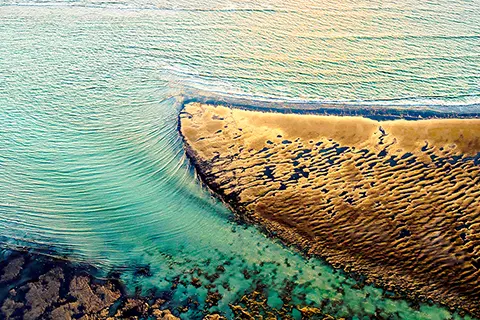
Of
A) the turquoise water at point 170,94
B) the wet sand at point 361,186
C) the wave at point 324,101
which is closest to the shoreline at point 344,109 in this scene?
the wave at point 324,101

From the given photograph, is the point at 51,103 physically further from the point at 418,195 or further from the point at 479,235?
the point at 479,235

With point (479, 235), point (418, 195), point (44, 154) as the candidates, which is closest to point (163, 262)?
point (44, 154)

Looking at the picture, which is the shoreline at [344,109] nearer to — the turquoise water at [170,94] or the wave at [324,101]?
the wave at [324,101]

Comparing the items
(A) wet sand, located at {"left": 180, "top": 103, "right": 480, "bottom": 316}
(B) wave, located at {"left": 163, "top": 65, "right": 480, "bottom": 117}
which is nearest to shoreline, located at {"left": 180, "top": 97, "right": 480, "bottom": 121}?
(B) wave, located at {"left": 163, "top": 65, "right": 480, "bottom": 117}

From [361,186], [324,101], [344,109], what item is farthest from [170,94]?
[361,186]

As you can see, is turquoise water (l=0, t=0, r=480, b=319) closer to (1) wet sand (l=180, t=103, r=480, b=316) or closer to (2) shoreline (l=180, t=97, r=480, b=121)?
(2) shoreline (l=180, t=97, r=480, b=121)

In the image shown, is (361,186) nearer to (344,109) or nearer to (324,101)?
(344,109)
